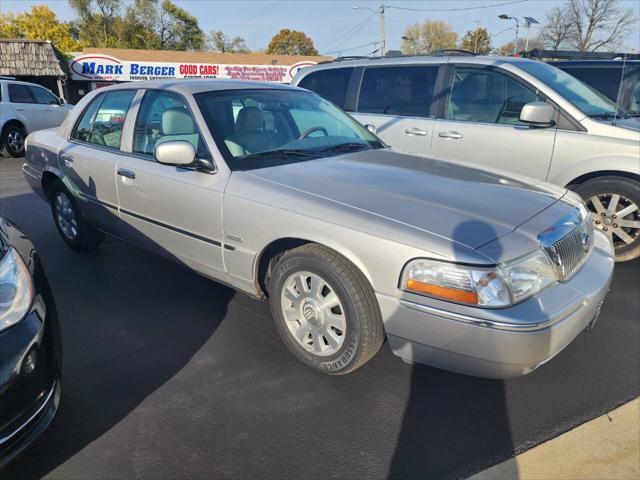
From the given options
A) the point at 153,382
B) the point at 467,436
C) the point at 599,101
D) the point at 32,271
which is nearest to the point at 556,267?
the point at 467,436

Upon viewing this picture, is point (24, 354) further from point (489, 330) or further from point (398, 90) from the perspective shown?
point (398, 90)

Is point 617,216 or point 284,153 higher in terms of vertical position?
point 284,153

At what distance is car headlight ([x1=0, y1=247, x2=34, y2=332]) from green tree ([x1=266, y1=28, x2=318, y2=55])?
79.8m

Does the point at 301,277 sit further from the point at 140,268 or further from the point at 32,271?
the point at 140,268

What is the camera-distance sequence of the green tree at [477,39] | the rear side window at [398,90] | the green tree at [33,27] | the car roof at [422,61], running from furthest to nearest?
the green tree at [477,39], the green tree at [33,27], the rear side window at [398,90], the car roof at [422,61]

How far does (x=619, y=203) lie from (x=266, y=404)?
3.73 m

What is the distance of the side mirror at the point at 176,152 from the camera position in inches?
119

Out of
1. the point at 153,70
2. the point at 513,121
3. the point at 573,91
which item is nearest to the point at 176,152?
the point at 513,121

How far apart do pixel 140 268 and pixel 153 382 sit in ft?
6.50

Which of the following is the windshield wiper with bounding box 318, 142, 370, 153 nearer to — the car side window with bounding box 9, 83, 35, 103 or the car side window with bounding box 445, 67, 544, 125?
the car side window with bounding box 445, 67, 544, 125

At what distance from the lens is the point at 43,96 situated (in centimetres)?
1305

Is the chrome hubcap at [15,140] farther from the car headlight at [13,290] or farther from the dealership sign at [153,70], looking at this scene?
the car headlight at [13,290]

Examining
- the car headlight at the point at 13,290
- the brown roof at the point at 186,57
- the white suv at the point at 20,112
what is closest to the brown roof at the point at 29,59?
the brown roof at the point at 186,57

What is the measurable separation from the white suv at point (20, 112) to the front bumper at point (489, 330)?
1319 cm
